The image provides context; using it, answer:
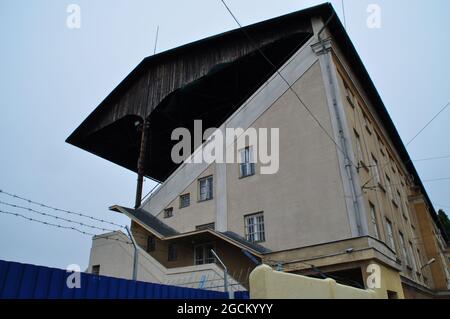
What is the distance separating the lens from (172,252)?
62.3ft

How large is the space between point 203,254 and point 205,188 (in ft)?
12.7

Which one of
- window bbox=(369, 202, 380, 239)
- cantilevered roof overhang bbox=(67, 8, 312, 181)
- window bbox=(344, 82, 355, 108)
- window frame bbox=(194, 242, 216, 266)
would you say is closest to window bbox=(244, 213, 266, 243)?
window frame bbox=(194, 242, 216, 266)

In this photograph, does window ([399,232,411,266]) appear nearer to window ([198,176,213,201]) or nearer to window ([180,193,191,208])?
window ([198,176,213,201])

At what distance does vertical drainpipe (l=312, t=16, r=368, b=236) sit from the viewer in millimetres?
13383

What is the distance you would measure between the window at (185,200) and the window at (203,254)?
9.40ft

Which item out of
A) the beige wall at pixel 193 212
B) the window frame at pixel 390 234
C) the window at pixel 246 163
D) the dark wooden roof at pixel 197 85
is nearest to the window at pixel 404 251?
the window frame at pixel 390 234

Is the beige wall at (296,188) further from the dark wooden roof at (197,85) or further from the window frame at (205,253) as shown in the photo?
the dark wooden roof at (197,85)

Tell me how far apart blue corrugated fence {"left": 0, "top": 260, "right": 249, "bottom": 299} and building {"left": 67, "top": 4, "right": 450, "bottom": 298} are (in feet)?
25.0

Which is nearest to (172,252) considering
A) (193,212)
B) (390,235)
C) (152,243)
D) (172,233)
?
(172,233)

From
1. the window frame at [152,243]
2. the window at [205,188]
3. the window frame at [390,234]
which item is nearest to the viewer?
the window frame at [390,234]

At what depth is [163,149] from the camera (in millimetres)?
32812

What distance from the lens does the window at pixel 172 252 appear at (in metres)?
18.8

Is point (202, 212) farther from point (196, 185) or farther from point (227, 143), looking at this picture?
point (227, 143)

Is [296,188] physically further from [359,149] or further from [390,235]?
[390,235]
